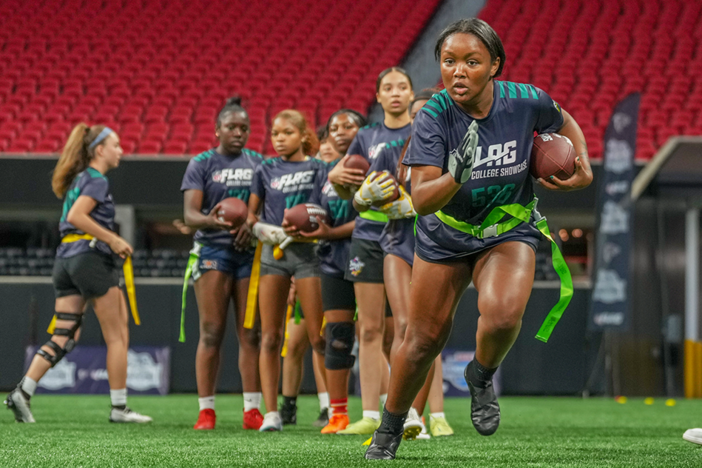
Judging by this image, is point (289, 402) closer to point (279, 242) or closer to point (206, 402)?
point (206, 402)

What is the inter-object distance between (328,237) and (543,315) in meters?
5.31

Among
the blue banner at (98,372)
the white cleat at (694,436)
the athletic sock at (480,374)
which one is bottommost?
the blue banner at (98,372)

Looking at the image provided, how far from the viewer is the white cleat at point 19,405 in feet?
17.1

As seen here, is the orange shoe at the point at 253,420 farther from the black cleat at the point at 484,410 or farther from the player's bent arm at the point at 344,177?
the black cleat at the point at 484,410

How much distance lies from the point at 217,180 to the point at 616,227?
17.5ft

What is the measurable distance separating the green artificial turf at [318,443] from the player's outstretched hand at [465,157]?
109 cm

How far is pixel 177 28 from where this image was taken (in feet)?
58.1

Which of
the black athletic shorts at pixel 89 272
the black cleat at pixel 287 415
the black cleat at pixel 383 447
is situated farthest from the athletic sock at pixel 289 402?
the black cleat at pixel 383 447

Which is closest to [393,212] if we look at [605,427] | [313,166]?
[313,166]

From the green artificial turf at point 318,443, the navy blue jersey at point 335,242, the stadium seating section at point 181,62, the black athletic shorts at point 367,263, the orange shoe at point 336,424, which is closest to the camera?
the green artificial turf at point 318,443

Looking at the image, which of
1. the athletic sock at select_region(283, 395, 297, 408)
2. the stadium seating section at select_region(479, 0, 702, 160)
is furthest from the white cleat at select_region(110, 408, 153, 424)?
the stadium seating section at select_region(479, 0, 702, 160)

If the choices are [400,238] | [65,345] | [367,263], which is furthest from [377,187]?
[65,345]

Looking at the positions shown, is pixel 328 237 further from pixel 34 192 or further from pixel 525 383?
pixel 34 192

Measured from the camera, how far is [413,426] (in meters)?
4.03
